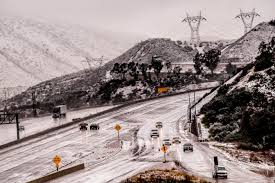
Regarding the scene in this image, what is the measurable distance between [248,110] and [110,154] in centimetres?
2503

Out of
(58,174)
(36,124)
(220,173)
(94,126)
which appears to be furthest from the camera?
(36,124)

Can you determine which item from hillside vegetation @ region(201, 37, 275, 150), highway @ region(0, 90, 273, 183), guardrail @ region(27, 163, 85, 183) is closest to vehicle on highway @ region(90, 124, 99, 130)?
highway @ region(0, 90, 273, 183)

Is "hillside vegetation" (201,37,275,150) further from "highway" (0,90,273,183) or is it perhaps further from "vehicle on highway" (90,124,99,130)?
"vehicle on highway" (90,124,99,130)

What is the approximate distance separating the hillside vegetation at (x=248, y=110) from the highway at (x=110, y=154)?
242 inches

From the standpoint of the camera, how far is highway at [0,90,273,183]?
59.5 m

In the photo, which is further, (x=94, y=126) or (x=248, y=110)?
(x=94, y=126)

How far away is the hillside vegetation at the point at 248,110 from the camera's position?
77.7 meters

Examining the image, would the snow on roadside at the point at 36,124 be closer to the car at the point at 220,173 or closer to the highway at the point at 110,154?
the highway at the point at 110,154

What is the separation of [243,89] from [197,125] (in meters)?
12.1

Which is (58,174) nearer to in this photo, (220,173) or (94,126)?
(220,173)

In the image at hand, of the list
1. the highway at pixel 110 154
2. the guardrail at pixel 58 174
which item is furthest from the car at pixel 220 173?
the guardrail at pixel 58 174

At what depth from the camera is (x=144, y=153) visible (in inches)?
2938

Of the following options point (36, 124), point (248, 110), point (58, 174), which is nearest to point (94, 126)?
point (36, 124)

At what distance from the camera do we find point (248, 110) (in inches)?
3374
